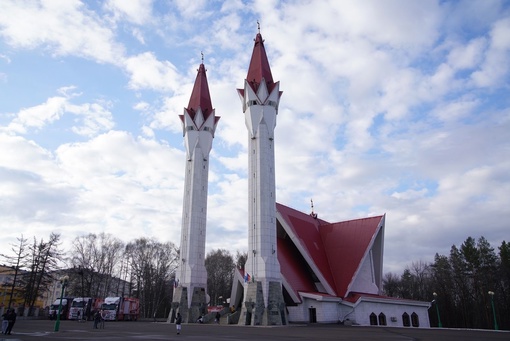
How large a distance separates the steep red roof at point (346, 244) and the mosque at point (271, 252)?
0.11 metres

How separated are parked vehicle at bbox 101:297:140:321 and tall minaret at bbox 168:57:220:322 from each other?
237 inches

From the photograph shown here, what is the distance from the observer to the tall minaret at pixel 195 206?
34.6 metres

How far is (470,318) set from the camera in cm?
5172

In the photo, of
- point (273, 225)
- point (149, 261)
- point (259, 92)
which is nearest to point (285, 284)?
point (273, 225)

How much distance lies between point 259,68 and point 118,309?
91.1 feet

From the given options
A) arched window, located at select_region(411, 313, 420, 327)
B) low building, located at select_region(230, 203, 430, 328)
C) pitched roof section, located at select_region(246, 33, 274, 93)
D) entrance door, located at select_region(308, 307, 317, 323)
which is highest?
pitched roof section, located at select_region(246, 33, 274, 93)

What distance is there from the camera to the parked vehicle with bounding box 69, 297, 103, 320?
36125mm

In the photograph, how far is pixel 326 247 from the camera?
40.1 metres

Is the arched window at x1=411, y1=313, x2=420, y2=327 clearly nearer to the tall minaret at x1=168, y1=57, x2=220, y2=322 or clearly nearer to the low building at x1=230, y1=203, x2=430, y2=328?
the low building at x1=230, y1=203, x2=430, y2=328

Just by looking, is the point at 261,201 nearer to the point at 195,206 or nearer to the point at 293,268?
the point at 293,268

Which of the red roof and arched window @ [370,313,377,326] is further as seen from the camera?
the red roof

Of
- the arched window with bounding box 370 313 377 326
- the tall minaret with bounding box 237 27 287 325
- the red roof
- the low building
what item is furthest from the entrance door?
the arched window with bounding box 370 313 377 326

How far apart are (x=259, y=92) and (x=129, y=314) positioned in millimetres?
26859

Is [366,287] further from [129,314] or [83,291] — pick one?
[83,291]
